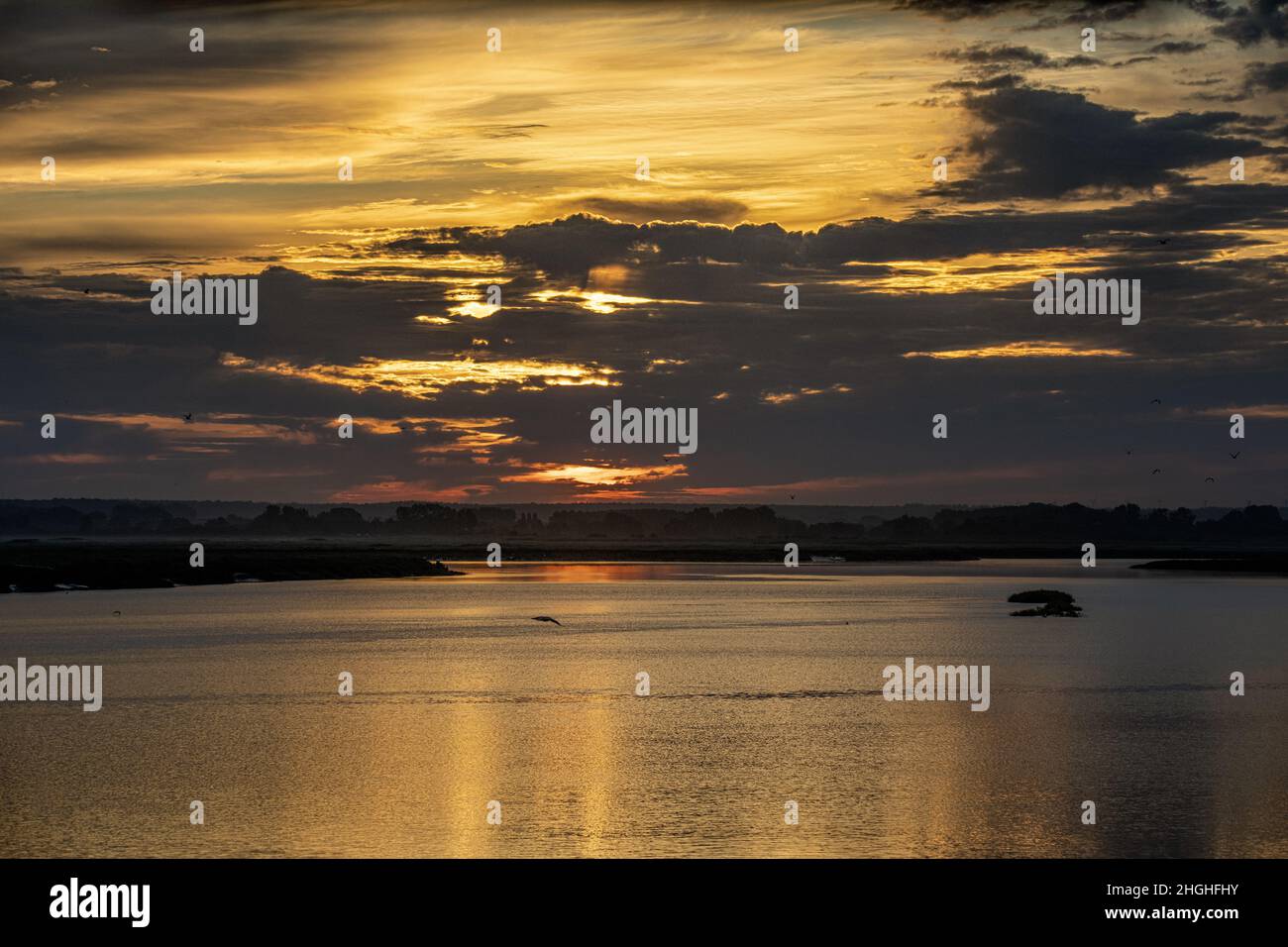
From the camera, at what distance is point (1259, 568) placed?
553 feet

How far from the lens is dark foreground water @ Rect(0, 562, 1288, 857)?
91.4 feet

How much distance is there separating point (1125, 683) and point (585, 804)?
103 feet

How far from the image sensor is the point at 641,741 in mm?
39625

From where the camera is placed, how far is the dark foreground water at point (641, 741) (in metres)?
27.9

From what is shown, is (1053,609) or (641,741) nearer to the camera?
(641,741)

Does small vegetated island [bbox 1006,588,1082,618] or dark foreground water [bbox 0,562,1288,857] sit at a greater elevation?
dark foreground water [bbox 0,562,1288,857]

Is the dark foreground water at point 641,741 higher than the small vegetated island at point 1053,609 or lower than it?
higher

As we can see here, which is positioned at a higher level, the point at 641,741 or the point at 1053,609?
the point at 641,741

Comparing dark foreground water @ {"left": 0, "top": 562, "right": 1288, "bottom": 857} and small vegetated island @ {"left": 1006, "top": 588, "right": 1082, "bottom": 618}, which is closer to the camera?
dark foreground water @ {"left": 0, "top": 562, "right": 1288, "bottom": 857}

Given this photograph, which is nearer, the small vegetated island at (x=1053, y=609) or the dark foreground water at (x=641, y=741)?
the dark foreground water at (x=641, y=741)

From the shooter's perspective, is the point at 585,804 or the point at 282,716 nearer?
the point at 585,804
